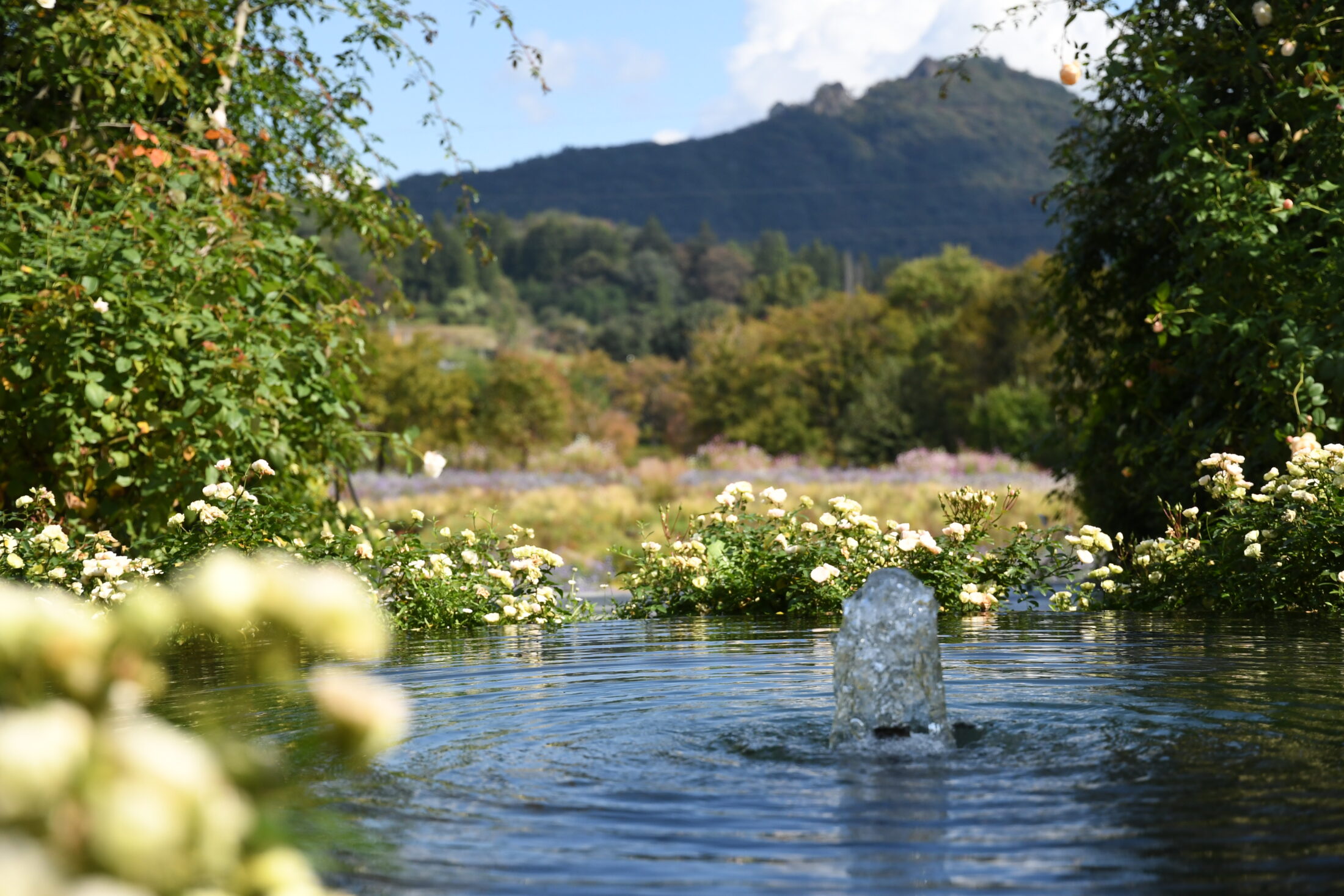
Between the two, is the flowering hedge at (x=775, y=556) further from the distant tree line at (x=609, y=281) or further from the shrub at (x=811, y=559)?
the distant tree line at (x=609, y=281)

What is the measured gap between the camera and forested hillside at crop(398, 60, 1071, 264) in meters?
140

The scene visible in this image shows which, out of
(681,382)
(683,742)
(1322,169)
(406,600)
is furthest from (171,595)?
(681,382)

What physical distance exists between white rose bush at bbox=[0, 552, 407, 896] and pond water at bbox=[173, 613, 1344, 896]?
1.15 m

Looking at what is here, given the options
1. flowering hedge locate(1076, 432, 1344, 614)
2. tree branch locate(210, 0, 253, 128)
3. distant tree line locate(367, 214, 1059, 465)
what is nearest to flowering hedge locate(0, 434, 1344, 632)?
flowering hedge locate(1076, 432, 1344, 614)

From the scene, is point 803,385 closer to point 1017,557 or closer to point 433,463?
point 1017,557

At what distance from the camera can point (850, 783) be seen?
3039 mm

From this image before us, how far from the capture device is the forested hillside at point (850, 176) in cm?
13975

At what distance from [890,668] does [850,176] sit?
156545mm

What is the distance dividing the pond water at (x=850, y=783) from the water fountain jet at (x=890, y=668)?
111 mm

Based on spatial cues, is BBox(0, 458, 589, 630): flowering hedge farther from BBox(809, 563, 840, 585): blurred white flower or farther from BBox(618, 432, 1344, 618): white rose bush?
BBox(809, 563, 840, 585): blurred white flower

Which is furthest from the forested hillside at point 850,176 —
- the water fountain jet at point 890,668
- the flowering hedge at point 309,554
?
the water fountain jet at point 890,668

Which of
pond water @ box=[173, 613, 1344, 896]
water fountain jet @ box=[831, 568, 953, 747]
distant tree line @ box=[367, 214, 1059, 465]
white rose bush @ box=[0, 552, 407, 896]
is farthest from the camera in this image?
distant tree line @ box=[367, 214, 1059, 465]

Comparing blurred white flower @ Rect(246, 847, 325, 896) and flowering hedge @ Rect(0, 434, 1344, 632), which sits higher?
flowering hedge @ Rect(0, 434, 1344, 632)

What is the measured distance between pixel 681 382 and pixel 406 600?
107 feet
